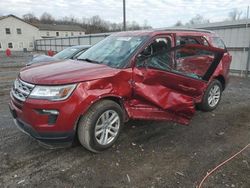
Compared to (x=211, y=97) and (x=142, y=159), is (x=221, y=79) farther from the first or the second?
(x=142, y=159)

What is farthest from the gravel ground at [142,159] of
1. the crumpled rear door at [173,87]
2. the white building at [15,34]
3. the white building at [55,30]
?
the white building at [55,30]

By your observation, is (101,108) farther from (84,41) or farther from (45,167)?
(84,41)

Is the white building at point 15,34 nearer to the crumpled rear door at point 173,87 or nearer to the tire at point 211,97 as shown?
the tire at point 211,97

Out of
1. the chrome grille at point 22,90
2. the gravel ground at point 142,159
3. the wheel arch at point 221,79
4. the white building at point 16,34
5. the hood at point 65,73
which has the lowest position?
the gravel ground at point 142,159

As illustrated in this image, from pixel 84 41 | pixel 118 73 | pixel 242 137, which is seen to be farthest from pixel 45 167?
pixel 84 41

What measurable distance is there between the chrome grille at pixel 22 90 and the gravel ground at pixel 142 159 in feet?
3.00

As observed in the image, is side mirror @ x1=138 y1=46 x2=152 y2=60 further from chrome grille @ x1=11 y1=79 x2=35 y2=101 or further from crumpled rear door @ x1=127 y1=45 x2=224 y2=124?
Answer: chrome grille @ x1=11 y1=79 x2=35 y2=101

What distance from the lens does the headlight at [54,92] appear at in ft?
9.71

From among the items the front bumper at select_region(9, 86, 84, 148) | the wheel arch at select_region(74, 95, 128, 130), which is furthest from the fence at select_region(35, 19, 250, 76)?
the front bumper at select_region(9, 86, 84, 148)

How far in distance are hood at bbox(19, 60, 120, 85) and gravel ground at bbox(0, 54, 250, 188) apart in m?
1.19

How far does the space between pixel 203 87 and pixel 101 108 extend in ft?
8.18

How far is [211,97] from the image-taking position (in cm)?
533

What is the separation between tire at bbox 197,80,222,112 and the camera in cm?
511

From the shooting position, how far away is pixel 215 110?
18.0 feet
